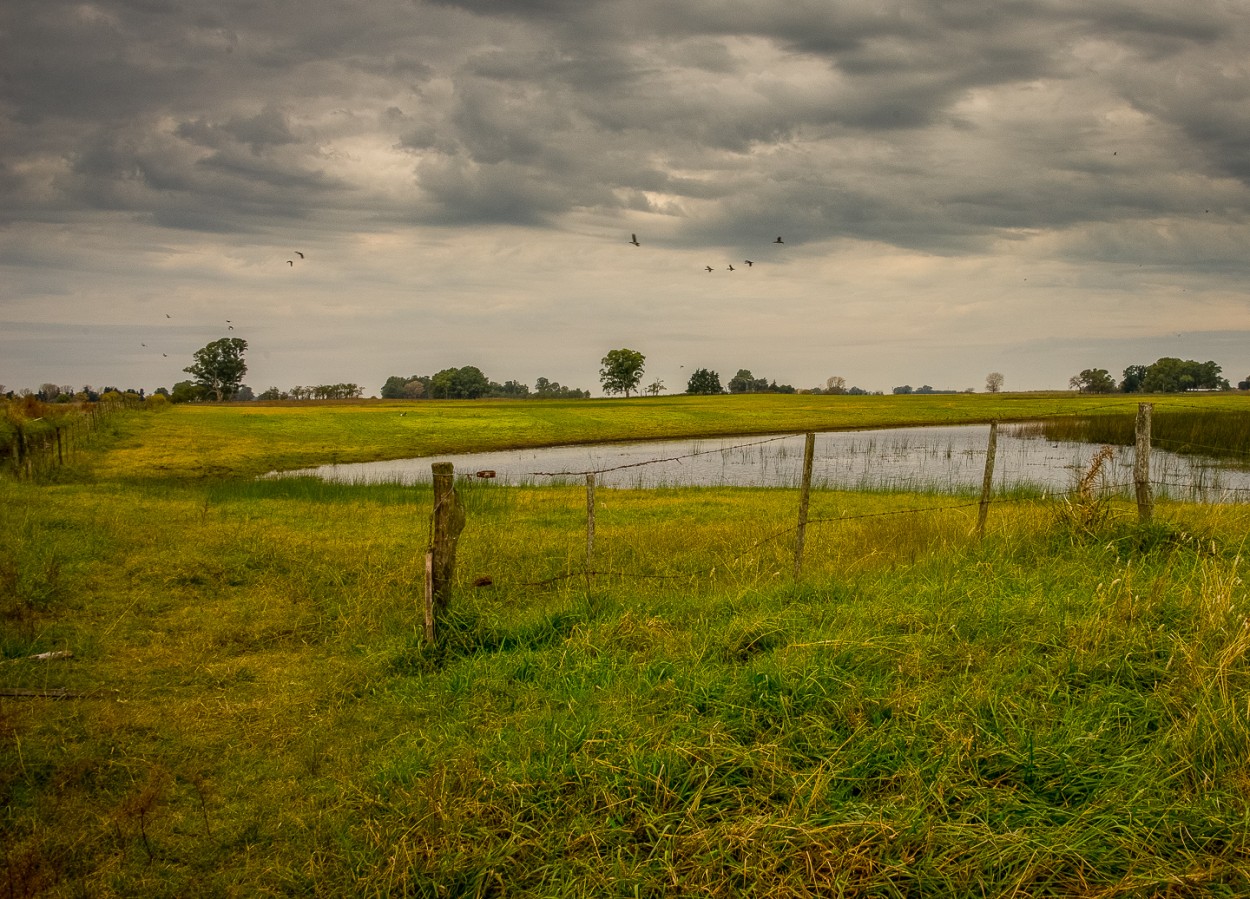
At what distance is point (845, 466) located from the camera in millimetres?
38250

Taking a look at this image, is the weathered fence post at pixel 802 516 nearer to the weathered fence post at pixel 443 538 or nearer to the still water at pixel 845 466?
the weathered fence post at pixel 443 538

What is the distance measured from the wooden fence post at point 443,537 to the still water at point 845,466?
14256 millimetres

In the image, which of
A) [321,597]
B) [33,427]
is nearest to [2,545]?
[321,597]

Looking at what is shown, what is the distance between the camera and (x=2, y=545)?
46.6ft

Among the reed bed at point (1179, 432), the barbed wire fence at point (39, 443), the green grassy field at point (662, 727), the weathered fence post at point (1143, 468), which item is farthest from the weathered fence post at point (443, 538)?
the reed bed at point (1179, 432)

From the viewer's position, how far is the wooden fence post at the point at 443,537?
383 inches

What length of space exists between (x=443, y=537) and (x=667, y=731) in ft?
14.3

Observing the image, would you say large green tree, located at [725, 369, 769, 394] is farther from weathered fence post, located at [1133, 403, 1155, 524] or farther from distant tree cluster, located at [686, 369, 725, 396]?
weathered fence post, located at [1133, 403, 1155, 524]

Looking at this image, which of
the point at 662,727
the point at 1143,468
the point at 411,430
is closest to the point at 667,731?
the point at 662,727

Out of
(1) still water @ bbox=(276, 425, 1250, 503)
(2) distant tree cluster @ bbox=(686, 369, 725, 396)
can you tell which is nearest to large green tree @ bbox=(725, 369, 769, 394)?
(2) distant tree cluster @ bbox=(686, 369, 725, 396)

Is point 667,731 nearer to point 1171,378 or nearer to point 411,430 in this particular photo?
point 411,430

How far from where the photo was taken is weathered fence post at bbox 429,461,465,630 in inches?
383

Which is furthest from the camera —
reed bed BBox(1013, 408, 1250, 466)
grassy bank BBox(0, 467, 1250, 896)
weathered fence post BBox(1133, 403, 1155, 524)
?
reed bed BBox(1013, 408, 1250, 466)

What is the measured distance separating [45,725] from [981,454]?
4268 centimetres
